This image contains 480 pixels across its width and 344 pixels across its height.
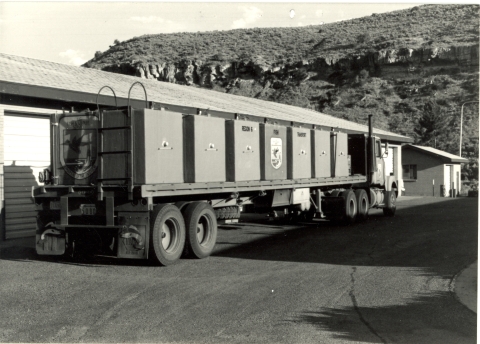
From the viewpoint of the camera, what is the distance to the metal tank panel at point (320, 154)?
17453 mm

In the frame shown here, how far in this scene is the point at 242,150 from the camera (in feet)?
44.5

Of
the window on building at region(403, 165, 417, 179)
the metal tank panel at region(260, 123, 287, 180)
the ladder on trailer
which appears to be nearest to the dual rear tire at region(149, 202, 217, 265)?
the ladder on trailer

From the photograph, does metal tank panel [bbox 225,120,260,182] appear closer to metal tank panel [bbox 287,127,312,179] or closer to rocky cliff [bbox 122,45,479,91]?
metal tank panel [bbox 287,127,312,179]

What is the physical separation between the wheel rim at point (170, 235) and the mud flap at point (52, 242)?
203cm

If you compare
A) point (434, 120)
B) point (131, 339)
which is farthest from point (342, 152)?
point (434, 120)

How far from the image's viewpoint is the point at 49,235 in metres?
11.8

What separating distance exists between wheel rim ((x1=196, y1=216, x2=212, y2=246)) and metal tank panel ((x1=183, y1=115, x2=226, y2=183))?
84 cm

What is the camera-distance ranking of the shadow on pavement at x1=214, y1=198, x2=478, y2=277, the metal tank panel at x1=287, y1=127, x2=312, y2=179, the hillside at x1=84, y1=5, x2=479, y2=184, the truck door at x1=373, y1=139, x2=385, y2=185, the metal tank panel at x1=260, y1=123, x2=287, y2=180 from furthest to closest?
the hillside at x1=84, y1=5, x2=479, y2=184
the truck door at x1=373, y1=139, x2=385, y2=185
the metal tank panel at x1=287, y1=127, x2=312, y2=179
the metal tank panel at x1=260, y1=123, x2=287, y2=180
the shadow on pavement at x1=214, y1=198, x2=478, y2=277

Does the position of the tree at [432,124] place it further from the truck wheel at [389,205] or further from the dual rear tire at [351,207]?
the dual rear tire at [351,207]

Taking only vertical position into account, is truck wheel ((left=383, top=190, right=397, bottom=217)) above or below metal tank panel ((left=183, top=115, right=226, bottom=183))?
below

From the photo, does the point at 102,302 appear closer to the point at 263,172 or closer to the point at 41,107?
the point at 263,172

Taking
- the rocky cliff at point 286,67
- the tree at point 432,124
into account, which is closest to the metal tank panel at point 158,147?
the tree at point 432,124

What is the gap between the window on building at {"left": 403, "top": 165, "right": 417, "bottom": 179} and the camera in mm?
44094

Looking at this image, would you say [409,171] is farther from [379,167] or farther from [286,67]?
[286,67]
